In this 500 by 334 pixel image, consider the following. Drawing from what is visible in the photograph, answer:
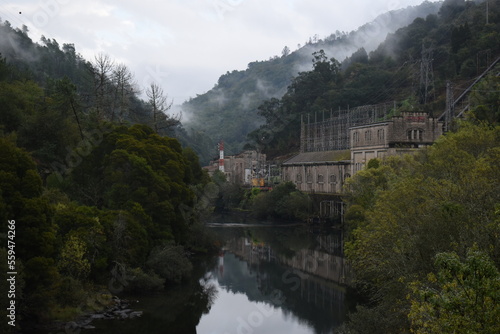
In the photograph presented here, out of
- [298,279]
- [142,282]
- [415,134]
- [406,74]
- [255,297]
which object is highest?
[406,74]

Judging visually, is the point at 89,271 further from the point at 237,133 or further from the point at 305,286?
the point at 237,133

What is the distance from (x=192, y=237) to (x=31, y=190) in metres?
23.5

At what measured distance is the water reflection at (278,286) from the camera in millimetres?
27469

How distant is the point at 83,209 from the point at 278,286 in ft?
44.6

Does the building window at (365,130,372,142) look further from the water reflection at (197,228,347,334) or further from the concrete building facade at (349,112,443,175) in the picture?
the water reflection at (197,228,347,334)

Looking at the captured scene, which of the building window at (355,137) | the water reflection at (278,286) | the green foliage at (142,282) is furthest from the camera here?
the building window at (355,137)

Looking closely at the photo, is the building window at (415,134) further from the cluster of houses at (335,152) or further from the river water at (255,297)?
the river water at (255,297)

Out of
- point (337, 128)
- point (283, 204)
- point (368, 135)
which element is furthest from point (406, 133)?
point (337, 128)

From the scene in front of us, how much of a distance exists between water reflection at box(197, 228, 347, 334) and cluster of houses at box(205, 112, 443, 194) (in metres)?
11.5

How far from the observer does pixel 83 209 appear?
94.3ft

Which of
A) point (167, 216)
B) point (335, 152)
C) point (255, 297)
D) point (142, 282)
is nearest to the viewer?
point (142, 282)

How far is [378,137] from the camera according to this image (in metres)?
58.0

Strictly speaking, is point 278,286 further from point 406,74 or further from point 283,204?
point 406,74

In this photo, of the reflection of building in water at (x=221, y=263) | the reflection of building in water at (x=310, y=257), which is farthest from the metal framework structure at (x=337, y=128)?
the reflection of building in water at (x=221, y=263)
